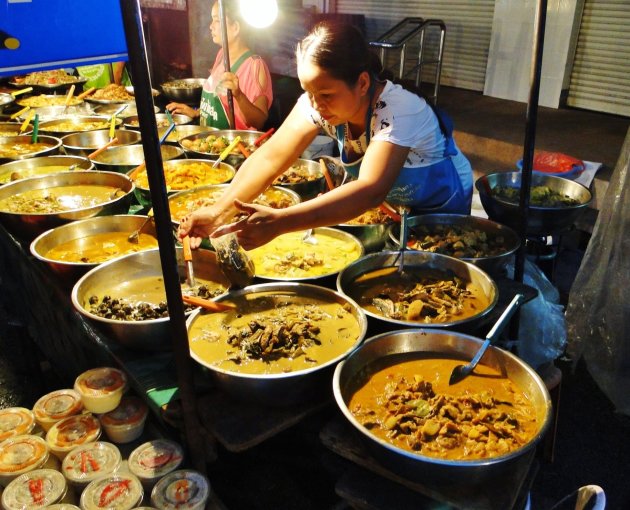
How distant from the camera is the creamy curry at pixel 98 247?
8.68 feet

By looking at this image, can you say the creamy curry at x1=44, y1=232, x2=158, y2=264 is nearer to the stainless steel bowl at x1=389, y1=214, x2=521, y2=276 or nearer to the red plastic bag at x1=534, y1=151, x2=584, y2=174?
the stainless steel bowl at x1=389, y1=214, x2=521, y2=276

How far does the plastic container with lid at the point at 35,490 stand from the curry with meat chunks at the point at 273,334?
25.0 inches

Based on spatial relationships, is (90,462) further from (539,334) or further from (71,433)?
(539,334)

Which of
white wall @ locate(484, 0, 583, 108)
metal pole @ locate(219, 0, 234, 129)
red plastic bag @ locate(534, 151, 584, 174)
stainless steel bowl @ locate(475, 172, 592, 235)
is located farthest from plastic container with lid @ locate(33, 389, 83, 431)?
white wall @ locate(484, 0, 583, 108)

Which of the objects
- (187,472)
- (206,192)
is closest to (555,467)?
(187,472)

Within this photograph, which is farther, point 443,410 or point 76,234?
point 76,234

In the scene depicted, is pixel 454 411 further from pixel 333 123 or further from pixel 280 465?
pixel 280 465

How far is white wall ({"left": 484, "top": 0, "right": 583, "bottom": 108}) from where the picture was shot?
6.27 meters

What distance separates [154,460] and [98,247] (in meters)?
1.32

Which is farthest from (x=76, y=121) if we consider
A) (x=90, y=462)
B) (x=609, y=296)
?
(x=609, y=296)

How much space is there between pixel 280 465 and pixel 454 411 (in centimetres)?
172

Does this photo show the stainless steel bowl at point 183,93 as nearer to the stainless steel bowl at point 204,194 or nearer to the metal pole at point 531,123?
the stainless steel bowl at point 204,194

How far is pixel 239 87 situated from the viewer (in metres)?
4.86

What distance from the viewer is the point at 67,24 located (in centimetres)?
160
